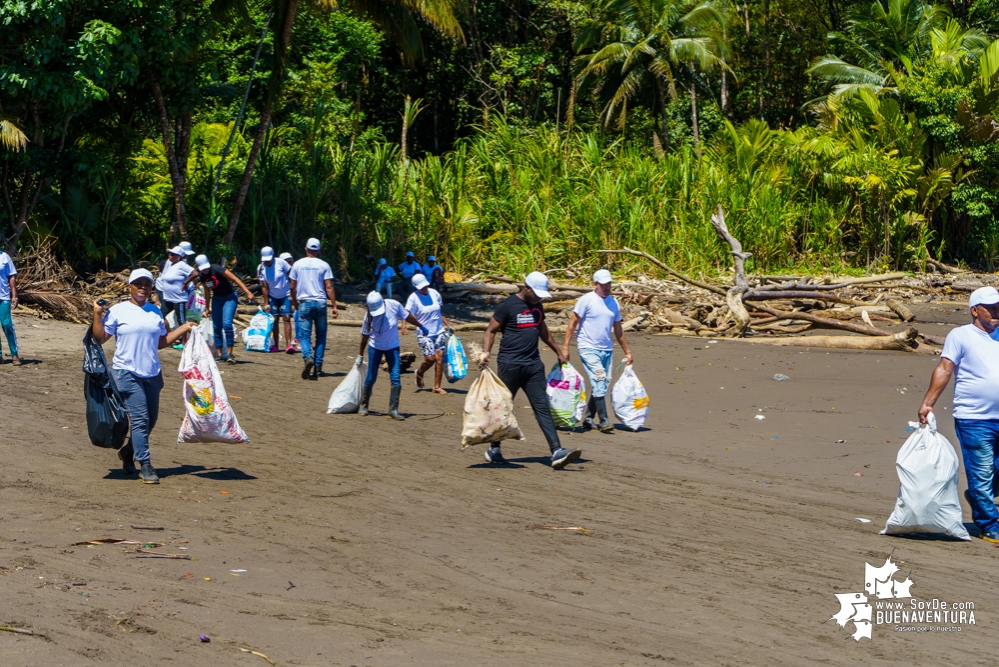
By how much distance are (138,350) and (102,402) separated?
0.49m

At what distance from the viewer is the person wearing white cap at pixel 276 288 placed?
1592 cm

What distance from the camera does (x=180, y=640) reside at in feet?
16.8

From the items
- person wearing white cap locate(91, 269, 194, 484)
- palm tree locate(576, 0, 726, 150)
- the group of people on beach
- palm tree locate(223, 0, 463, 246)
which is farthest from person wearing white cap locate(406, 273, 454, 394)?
palm tree locate(576, 0, 726, 150)

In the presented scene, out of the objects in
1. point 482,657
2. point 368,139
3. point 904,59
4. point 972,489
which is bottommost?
point 482,657

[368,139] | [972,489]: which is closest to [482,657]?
[972,489]

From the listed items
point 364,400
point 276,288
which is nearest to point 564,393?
point 364,400

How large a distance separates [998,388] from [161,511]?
226 inches

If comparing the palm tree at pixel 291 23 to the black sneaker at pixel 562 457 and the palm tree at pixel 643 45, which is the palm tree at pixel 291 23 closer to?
the palm tree at pixel 643 45

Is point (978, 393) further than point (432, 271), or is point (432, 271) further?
point (432, 271)

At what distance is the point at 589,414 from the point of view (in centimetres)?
1191

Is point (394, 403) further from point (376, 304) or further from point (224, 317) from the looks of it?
point (224, 317)

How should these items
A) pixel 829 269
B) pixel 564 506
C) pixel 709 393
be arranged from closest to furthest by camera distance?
1. pixel 564 506
2. pixel 709 393
3. pixel 829 269

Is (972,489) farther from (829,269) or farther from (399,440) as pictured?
(829,269)

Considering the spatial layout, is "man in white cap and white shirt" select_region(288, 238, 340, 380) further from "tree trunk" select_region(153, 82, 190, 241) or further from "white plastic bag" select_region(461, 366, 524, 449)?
"tree trunk" select_region(153, 82, 190, 241)
